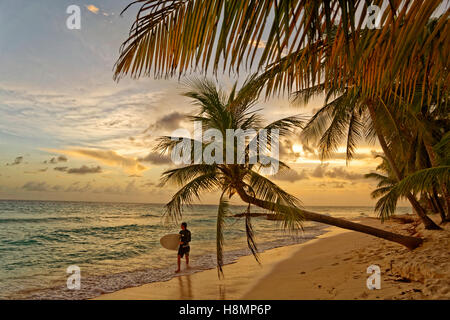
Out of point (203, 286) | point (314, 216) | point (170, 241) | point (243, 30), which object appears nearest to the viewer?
point (243, 30)

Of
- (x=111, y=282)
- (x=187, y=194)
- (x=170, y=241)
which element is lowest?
(x=111, y=282)

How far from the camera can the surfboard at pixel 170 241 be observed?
9844mm

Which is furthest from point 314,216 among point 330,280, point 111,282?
point 111,282

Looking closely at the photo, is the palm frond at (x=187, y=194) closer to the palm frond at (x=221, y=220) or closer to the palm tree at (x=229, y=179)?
the palm tree at (x=229, y=179)

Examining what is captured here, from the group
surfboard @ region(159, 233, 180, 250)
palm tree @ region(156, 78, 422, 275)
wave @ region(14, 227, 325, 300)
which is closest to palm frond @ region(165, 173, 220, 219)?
palm tree @ region(156, 78, 422, 275)

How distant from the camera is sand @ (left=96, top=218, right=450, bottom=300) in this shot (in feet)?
14.6

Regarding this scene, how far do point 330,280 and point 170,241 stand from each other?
19.6ft

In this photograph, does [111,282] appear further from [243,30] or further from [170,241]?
[243,30]

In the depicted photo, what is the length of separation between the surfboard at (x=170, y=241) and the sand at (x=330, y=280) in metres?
1.87

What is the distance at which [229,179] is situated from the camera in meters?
5.82

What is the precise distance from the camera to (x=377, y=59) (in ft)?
6.20

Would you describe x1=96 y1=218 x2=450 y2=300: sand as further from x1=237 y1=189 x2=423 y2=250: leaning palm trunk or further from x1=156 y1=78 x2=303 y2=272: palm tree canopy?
x1=156 y1=78 x2=303 y2=272: palm tree canopy

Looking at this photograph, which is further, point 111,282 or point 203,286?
point 111,282
